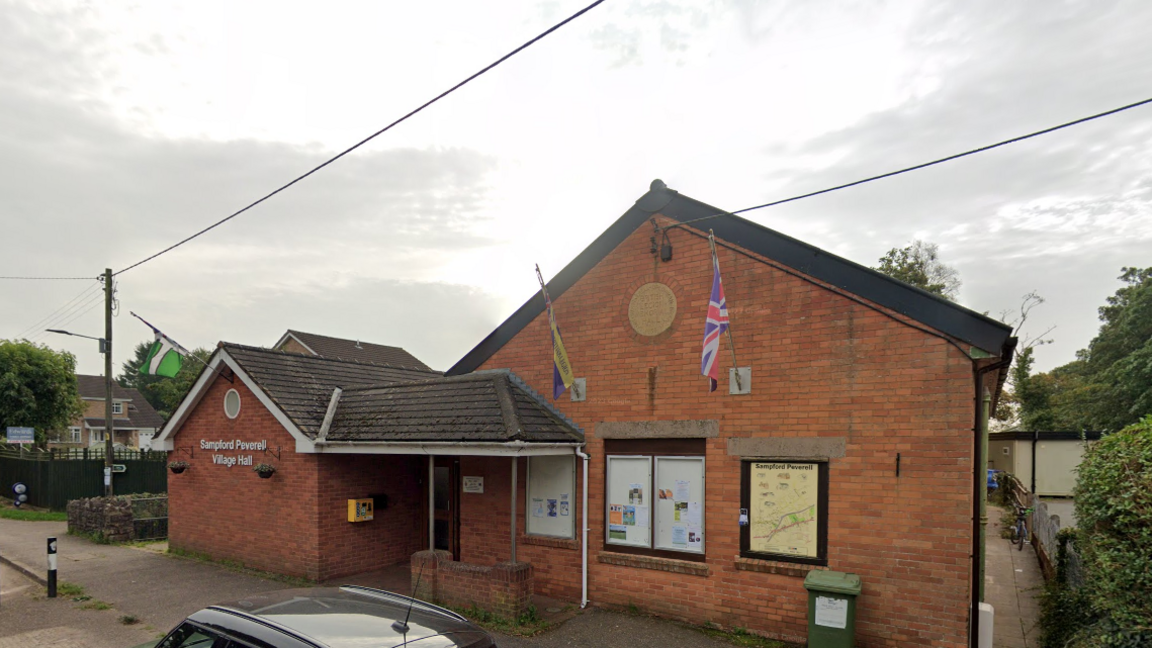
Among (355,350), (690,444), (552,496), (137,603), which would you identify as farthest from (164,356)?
(355,350)

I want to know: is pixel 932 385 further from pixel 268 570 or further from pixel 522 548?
pixel 268 570

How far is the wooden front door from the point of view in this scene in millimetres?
11891

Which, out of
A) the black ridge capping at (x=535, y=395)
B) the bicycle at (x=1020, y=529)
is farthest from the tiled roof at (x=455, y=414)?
the bicycle at (x=1020, y=529)

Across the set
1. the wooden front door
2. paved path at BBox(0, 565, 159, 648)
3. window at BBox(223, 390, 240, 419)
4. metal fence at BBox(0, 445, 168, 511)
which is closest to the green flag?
window at BBox(223, 390, 240, 419)

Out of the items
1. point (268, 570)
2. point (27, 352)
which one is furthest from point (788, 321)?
point (27, 352)

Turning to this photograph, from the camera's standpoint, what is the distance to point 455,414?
10383 mm

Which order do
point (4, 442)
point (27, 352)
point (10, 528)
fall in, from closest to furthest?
1. point (10, 528)
2. point (4, 442)
3. point (27, 352)

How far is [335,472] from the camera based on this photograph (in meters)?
11.9

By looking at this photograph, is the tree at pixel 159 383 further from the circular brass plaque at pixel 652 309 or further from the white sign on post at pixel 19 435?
the circular brass plaque at pixel 652 309

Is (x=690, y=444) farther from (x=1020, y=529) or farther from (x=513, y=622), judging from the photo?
(x=1020, y=529)

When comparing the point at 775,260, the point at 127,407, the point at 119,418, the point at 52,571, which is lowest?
the point at 119,418

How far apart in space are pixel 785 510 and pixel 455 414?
5.13 m

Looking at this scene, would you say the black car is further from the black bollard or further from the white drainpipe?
the black bollard

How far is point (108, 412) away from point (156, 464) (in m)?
3.88
